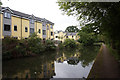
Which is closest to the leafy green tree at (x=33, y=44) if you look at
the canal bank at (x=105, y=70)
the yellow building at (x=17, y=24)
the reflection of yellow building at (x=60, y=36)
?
the yellow building at (x=17, y=24)

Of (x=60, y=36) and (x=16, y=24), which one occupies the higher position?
(x=16, y=24)

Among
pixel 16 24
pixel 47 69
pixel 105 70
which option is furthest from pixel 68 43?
pixel 105 70

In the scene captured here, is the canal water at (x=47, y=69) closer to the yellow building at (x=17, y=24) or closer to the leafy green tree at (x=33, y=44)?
the leafy green tree at (x=33, y=44)

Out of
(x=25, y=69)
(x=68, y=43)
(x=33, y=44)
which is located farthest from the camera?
(x=68, y=43)

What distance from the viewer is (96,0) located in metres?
3.67

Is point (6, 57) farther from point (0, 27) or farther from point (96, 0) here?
point (96, 0)

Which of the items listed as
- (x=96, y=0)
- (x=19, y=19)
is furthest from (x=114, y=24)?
(x=19, y=19)

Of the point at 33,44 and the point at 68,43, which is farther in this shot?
the point at 68,43

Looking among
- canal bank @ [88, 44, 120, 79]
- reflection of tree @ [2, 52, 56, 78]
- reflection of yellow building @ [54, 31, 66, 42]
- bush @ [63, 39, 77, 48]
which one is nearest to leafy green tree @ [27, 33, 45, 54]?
reflection of tree @ [2, 52, 56, 78]

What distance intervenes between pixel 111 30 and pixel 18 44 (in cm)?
1435

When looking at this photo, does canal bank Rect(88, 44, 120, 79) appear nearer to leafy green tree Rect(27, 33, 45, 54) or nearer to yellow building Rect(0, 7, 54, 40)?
leafy green tree Rect(27, 33, 45, 54)

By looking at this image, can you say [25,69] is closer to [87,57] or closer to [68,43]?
[87,57]

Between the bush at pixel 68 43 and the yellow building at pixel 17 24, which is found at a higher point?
the yellow building at pixel 17 24

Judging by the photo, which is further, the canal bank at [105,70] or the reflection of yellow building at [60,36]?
the reflection of yellow building at [60,36]
